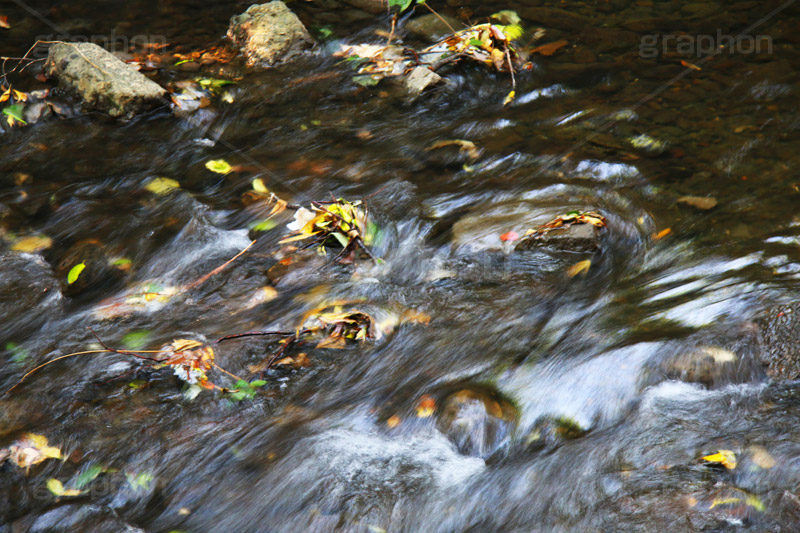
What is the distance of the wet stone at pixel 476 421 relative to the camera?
125 inches

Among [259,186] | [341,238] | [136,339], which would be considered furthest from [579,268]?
[136,339]

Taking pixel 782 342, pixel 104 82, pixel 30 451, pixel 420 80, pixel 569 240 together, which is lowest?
pixel 30 451

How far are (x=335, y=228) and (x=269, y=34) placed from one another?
3610mm

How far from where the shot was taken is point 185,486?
123 inches

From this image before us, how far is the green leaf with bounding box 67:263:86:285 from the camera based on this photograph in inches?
177

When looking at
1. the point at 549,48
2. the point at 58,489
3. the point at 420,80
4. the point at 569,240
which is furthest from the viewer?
the point at 549,48

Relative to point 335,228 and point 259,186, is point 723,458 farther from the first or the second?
point 259,186

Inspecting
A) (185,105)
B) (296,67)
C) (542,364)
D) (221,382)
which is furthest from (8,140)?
(542,364)

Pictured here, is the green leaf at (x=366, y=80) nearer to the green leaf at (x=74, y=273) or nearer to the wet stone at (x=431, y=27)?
the wet stone at (x=431, y=27)

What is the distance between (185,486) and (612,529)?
202cm

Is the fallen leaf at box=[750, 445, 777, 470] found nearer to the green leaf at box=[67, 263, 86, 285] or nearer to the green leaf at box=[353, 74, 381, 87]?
the green leaf at box=[67, 263, 86, 285]

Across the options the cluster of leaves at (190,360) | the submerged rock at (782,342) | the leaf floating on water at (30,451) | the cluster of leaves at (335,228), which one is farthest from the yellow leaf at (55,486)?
the submerged rock at (782,342)

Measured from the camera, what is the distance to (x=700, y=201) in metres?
4.64

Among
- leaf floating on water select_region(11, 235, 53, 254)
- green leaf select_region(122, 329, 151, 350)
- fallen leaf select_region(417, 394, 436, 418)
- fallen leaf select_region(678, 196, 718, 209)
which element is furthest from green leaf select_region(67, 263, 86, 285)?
fallen leaf select_region(678, 196, 718, 209)
